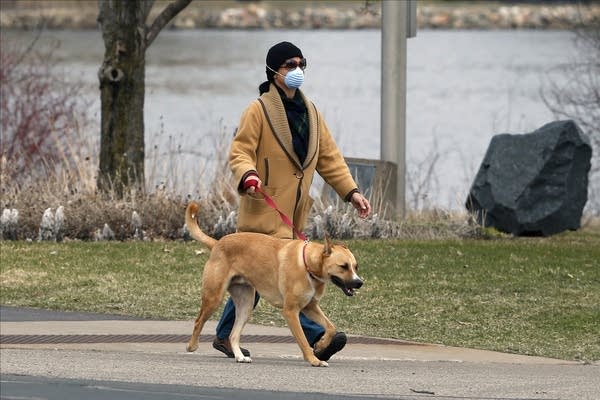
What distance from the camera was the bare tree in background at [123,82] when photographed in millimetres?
15727

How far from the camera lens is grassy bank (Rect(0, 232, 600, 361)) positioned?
10.5 metres

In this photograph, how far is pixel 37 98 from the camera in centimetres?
2034

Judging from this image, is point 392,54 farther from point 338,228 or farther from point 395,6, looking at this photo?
point 338,228

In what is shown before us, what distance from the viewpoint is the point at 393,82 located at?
16.1m

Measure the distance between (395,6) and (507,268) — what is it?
4.25 m

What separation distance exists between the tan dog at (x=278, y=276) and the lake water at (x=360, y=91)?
23.7 ft

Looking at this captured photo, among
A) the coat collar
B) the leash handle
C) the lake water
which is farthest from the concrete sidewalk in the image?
the lake water

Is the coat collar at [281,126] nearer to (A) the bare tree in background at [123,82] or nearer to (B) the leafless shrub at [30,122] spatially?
(A) the bare tree in background at [123,82]

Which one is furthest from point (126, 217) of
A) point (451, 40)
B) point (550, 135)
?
point (451, 40)

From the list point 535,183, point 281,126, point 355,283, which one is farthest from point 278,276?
point 535,183

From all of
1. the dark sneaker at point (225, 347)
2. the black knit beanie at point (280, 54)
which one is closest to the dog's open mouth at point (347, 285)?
the dark sneaker at point (225, 347)

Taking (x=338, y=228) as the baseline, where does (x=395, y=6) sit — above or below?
above

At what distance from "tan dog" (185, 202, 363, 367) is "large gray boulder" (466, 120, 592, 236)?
287 inches

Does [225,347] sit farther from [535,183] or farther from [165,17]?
[535,183]
